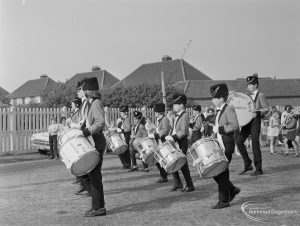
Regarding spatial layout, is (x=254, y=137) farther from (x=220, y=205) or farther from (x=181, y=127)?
(x=220, y=205)

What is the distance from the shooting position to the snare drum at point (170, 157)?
7.64 metres

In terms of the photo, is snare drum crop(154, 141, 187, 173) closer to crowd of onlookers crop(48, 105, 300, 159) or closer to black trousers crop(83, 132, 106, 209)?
black trousers crop(83, 132, 106, 209)

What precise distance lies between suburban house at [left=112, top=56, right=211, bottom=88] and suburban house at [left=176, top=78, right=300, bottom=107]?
3.41 meters

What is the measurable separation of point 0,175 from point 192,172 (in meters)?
4.85

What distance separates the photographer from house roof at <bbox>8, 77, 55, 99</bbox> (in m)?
82.9

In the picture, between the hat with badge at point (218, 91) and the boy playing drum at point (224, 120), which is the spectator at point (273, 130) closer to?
the boy playing drum at point (224, 120)

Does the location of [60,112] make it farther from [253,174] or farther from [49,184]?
[253,174]

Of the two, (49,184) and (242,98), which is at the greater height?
(242,98)

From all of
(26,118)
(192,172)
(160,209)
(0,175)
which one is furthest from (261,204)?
(26,118)

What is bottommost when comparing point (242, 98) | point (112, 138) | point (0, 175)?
point (0, 175)

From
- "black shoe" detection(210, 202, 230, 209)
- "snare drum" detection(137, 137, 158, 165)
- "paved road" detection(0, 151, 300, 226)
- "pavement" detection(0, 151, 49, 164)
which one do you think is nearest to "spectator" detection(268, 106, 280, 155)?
"paved road" detection(0, 151, 300, 226)

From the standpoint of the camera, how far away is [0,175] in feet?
38.3

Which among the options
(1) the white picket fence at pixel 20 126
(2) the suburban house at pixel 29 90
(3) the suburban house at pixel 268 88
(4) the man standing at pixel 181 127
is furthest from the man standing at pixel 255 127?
(2) the suburban house at pixel 29 90

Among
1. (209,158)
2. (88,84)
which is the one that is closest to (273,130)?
(209,158)
